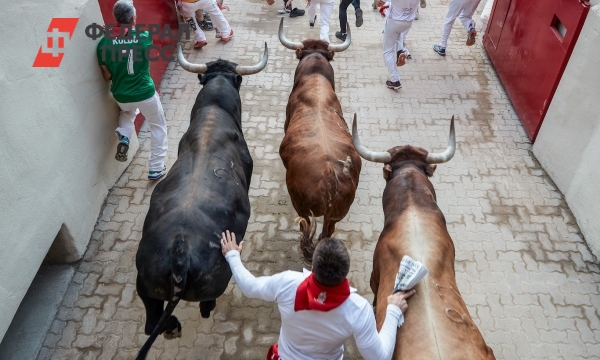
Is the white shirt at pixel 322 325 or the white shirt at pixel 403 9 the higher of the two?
the white shirt at pixel 322 325

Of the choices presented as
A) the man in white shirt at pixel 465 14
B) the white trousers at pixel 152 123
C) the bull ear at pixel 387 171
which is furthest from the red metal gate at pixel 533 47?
the white trousers at pixel 152 123

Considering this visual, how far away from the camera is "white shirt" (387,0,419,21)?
802cm

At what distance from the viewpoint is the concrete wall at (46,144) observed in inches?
177

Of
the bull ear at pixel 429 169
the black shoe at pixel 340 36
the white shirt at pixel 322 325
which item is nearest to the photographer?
the white shirt at pixel 322 325

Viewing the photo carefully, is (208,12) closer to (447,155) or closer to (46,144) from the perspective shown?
(46,144)

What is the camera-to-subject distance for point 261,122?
798cm

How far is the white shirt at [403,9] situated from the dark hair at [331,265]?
6.29m

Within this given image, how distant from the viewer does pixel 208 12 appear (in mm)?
9633

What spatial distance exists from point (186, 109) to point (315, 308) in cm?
607

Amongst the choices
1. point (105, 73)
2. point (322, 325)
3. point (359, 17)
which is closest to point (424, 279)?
point (322, 325)

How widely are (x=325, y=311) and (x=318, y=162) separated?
7.52ft

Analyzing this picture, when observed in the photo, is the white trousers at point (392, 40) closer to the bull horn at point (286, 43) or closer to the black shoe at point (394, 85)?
the black shoe at point (394, 85)

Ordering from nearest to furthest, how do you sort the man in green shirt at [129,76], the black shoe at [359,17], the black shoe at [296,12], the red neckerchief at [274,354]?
1. the red neckerchief at [274,354]
2. the man in green shirt at [129,76]
3. the black shoe at [359,17]
4. the black shoe at [296,12]

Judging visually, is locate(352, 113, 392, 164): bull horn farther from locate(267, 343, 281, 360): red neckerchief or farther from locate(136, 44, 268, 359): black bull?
locate(267, 343, 281, 360): red neckerchief
